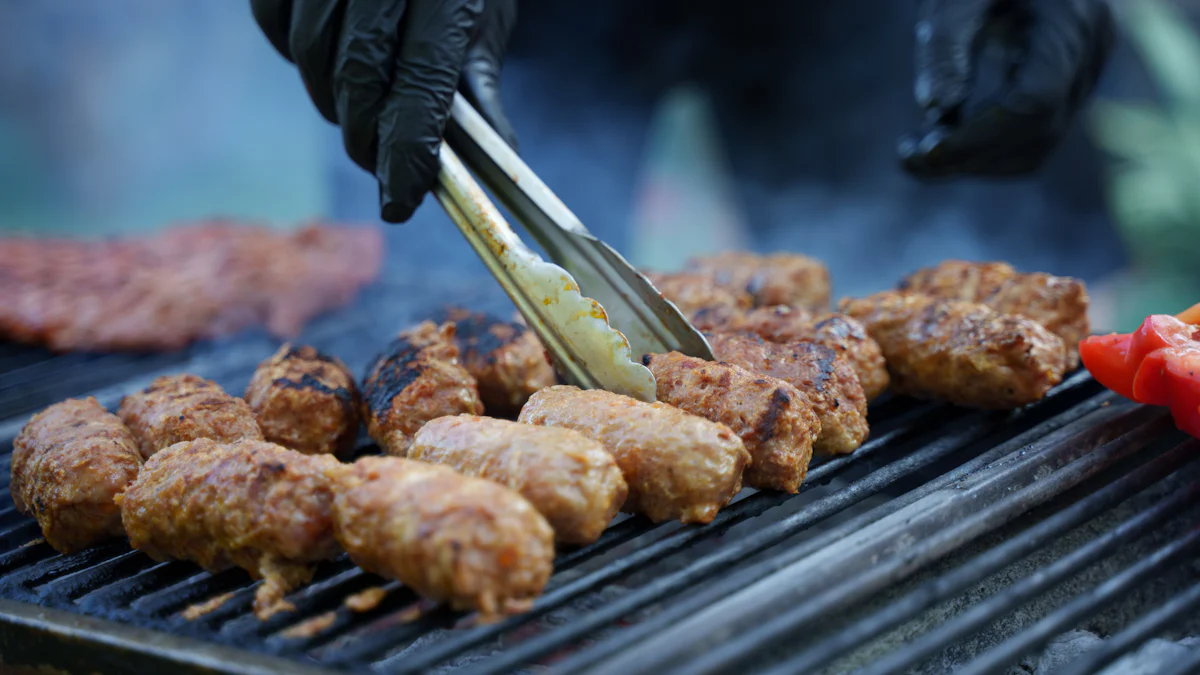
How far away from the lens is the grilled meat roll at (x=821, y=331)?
2.71 meters

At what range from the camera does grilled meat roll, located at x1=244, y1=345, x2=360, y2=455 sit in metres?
2.57

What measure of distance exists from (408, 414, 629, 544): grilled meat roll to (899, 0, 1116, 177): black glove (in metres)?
2.45

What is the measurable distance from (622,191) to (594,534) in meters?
4.70

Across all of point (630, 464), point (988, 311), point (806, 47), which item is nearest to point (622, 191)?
point (806, 47)

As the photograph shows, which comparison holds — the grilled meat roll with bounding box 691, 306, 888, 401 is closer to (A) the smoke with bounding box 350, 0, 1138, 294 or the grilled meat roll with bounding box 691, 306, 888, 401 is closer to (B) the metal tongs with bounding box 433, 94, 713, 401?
(B) the metal tongs with bounding box 433, 94, 713, 401

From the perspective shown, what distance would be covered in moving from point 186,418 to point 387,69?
1.23 metres

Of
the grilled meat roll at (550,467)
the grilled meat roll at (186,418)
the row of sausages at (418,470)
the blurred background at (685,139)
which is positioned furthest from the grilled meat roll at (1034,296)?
the blurred background at (685,139)

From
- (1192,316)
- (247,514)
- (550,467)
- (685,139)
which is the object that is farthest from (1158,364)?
(685,139)

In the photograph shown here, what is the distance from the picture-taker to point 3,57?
6.84m

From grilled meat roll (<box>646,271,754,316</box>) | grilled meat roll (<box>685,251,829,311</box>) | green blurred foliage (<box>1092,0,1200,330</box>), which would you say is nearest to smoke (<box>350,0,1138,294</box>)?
green blurred foliage (<box>1092,0,1200,330</box>)

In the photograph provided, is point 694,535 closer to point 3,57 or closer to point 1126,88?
point 1126,88

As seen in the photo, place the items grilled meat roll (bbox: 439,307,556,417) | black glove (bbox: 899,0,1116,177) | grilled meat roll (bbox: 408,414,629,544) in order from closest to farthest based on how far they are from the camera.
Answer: grilled meat roll (bbox: 408,414,629,544)
grilled meat roll (bbox: 439,307,556,417)
black glove (bbox: 899,0,1116,177)

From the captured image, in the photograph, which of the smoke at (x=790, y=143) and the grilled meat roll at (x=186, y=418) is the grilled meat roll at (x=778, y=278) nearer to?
the grilled meat roll at (x=186, y=418)

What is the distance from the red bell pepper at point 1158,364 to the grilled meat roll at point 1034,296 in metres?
0.40
